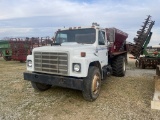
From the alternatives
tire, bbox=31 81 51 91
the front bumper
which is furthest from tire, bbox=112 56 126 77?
the front bumper

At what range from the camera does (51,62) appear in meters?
5.47

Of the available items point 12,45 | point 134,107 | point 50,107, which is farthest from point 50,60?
point 12,45

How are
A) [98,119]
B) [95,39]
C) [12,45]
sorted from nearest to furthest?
[98,119]
[95,39]
[12,45]

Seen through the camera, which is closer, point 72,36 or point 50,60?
point 50,60

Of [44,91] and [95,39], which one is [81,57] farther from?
[44,91]

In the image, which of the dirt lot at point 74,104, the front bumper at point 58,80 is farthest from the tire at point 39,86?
the front bumper at point 58,80

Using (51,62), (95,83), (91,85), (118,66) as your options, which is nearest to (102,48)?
(95,83)

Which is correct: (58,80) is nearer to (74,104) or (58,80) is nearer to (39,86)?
(74,104)

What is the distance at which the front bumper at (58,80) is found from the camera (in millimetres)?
5080

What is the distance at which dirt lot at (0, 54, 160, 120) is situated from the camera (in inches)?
188

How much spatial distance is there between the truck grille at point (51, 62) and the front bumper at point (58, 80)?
0.14 meters

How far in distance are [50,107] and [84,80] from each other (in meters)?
1.19

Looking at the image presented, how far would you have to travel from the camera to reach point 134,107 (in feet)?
17.3

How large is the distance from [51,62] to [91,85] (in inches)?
50.5
